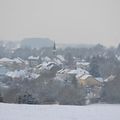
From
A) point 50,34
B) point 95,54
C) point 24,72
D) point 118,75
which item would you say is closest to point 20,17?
point 50,34

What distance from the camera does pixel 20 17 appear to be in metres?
2.88

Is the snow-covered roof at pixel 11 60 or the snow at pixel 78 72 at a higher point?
the snow-covered roof at pixel 11 60

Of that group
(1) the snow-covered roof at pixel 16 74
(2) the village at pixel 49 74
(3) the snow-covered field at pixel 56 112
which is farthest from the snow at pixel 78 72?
(1) the snow-covered roof at pixel 16 74

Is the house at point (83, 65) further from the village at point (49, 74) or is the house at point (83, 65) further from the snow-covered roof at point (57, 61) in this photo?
the snow-covered roof at point (57, 61)

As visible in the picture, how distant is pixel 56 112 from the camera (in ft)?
9.18

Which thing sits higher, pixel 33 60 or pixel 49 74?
pixel 33 60

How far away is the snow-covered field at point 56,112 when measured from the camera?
2770 mm

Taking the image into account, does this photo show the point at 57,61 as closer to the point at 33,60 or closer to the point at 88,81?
the point at 33,60

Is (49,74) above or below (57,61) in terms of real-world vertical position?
below

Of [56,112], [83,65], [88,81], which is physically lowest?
[56,112]

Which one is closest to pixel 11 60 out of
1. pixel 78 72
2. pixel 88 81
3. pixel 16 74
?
pixel 16 74

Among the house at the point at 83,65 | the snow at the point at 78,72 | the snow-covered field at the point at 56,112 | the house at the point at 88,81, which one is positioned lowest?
the snow-covered field at the point at 56,112

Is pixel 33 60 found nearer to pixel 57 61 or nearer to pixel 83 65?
pixel 57 61

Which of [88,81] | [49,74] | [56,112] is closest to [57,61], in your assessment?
[49,74]
